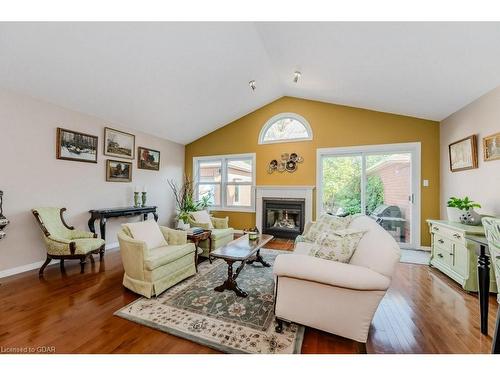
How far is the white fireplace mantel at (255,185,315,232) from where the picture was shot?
16.1 ft

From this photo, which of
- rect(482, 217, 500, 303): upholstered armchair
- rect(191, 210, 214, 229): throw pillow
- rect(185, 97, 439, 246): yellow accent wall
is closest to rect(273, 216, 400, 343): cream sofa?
rect(482, 217, 500, 303): upholstered armchair

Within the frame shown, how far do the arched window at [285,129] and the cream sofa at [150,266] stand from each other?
11.7 feet

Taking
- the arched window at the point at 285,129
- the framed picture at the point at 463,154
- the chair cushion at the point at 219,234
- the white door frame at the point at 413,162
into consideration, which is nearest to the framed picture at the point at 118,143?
the chair cushion at the point at 219,234

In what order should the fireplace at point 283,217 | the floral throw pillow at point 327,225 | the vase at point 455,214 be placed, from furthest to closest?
the fireplace at point 283,217
the vase at point 455,214
the floral throw pillow at point 327,225

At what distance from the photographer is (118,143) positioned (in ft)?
14.3

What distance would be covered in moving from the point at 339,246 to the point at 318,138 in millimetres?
3602

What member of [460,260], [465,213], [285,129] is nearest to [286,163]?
[285,129]

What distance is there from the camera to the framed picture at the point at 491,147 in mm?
2743

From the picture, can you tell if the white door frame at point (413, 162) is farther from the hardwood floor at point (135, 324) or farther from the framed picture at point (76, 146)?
the framed picture at point (76, 146)

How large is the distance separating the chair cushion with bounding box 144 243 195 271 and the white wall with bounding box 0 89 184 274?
79.3 inches

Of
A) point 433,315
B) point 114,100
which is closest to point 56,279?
point 114,100

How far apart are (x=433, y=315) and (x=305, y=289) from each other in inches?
55.9
